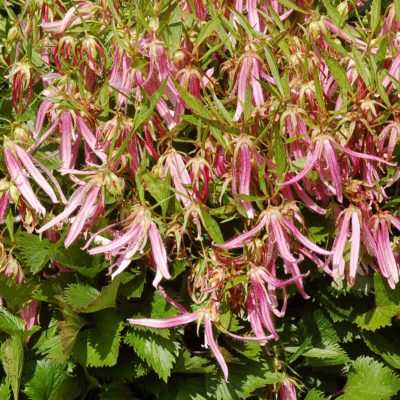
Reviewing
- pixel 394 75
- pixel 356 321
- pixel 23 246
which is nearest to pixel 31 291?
pixel 23 246

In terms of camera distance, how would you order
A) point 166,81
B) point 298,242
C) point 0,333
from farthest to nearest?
point 0,333 → point 298,242 → point 166,81

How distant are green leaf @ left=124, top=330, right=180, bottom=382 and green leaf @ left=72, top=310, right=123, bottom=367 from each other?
3 centimetres

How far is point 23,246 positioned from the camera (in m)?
1.09

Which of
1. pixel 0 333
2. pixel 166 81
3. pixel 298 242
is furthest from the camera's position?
pixel 0 333

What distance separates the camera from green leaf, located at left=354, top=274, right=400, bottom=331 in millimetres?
1185

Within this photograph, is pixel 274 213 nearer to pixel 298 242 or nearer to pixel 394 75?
pixel 298 242

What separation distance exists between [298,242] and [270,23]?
35 cm

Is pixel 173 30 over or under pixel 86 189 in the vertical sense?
over

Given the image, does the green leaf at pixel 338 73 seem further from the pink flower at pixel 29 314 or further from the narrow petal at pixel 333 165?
the pink flower at pixel 29 314

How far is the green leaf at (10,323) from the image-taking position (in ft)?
3.66

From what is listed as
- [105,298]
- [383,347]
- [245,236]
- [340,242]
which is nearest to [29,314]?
[105,298]

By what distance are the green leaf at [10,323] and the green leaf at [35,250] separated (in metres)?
0.10

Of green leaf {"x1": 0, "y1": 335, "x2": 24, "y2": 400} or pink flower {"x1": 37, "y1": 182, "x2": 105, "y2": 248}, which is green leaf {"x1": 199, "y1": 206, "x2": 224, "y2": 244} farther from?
green leaf {"x1": 0, "y1": 335, "x2": 24, "y2": 400}

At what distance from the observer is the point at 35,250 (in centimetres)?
110
